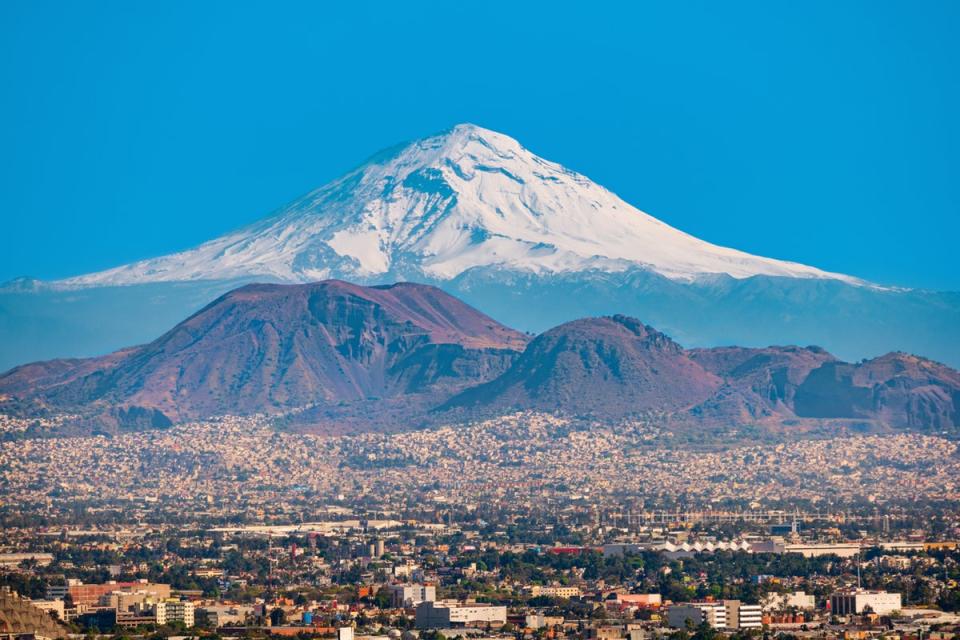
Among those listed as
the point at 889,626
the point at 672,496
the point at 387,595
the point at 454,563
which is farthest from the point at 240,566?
the point at 672,496

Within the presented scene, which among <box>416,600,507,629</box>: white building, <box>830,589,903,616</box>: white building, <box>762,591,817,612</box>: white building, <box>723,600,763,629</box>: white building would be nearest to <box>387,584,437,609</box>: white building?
<box>416,600,507,629</box>: white building

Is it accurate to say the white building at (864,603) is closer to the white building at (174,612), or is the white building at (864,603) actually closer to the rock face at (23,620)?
the white building at (174,612)

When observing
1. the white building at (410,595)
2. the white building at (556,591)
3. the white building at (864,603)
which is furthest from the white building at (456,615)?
the white building at (864,603)

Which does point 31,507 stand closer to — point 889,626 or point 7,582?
point 7,582

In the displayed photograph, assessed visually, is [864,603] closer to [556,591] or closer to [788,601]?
[788,601]

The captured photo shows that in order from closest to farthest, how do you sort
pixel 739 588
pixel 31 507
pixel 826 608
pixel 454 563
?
pixel 826 608 < pixel 739 588 < pixel 454 563 < pixel 31 507

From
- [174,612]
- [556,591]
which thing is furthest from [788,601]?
[174,612]
